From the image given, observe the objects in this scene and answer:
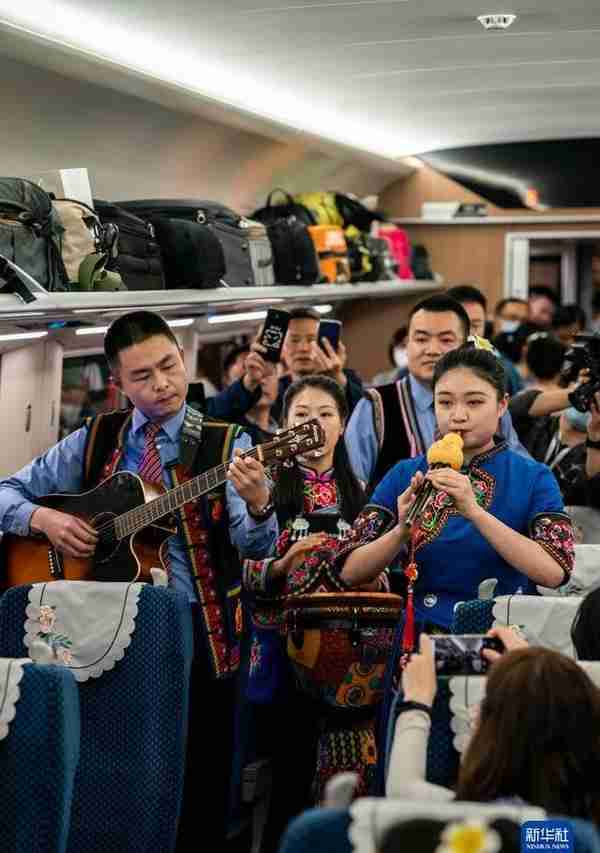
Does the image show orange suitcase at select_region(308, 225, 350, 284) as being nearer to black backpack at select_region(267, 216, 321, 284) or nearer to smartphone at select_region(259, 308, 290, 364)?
black backpack at select_region(267, 216, 321, 284)

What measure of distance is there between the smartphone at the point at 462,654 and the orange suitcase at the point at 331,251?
21.8 ft

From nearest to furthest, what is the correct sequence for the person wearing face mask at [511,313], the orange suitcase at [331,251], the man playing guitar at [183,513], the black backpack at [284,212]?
the man playing guitar at [183,513]
the black backpack at [284,212]
the orange suitcase at [331,251]
the person wearing face mask at [511,313]

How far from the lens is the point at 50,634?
4.30m

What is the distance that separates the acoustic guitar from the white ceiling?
165cm

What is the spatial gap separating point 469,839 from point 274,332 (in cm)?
435

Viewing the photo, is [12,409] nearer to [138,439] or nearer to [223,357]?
[138,439]

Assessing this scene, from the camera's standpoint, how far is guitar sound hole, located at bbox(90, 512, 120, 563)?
4934 mm

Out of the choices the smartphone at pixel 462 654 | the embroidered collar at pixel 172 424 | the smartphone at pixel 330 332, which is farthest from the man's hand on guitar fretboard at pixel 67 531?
the smartphone at pixel 330 332

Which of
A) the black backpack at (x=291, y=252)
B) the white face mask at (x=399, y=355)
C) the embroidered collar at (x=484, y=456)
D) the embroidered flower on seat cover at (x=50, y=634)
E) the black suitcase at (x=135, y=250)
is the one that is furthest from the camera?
the white face mask at (x=399, y=355)

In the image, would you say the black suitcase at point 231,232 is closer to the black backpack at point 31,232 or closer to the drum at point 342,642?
the black backpack at point 31,232

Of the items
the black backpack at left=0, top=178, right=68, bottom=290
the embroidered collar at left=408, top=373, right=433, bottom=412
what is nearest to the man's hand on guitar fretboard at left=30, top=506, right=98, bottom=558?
the black backpack at left=0, top=178, right=68, bottom=290

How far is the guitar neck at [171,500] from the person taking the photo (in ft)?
15.4

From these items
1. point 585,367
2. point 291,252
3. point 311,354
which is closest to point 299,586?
point 585,367

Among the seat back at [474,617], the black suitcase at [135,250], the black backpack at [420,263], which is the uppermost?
the black backpack at [420,263]
